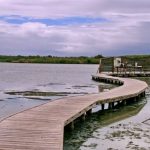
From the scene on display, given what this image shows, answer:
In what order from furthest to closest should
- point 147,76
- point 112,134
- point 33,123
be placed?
point 147,76
point 112,134
point 33,123

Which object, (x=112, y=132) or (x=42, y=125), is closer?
(x=42, y=125)

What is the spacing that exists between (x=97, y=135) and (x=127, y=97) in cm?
722

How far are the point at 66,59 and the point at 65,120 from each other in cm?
12445

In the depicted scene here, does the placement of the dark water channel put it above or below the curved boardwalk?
below

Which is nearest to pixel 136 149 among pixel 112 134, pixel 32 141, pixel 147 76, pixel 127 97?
pixel 112 134

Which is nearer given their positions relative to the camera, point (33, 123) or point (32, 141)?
point (32, 141)

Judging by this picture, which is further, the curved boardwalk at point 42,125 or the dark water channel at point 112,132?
the dark water channel at point 112,132

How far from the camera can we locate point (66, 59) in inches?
5384

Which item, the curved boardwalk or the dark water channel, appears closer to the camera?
the curved boardwalk

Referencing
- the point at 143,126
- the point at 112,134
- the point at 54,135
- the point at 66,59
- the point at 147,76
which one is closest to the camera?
the point at 54,135

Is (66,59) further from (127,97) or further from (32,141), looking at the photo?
(32,141)

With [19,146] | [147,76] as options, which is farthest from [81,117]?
[147,76]

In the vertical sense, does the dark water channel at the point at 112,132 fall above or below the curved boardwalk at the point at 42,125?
below

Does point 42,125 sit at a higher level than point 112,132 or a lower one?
higher
